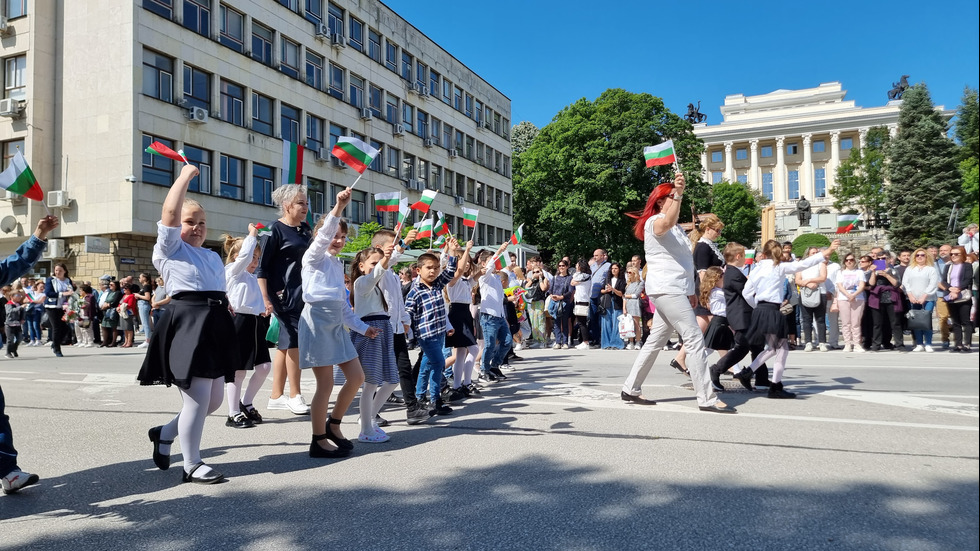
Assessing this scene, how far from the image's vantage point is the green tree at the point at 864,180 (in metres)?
56.8

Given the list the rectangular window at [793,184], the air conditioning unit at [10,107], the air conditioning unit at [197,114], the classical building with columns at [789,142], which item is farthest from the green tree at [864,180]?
the air conditioning unit at [10,107]

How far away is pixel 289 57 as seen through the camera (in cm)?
3497

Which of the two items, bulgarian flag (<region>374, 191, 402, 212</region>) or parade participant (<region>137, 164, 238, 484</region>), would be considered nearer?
parade participant (<region>137, 164, 238, 484</region>)

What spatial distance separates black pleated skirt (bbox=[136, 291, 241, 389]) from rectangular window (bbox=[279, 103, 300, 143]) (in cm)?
3099

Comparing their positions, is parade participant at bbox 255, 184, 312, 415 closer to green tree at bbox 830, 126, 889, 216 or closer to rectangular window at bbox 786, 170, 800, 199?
green tree at bbox 830, 126, 889, 216

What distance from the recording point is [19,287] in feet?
69.3

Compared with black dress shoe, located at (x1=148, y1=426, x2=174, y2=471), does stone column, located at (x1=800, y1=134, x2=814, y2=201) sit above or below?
above

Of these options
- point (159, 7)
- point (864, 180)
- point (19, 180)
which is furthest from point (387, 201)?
point (864, 180)

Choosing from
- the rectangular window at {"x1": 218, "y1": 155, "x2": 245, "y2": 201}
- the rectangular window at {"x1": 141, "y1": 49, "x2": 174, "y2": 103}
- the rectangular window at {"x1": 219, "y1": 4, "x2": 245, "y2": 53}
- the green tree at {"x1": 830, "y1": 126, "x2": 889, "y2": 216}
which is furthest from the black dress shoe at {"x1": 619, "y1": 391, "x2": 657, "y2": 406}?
the green tree at {"x1": 830, "y1": 126, "x2": 889, "y2": 216}

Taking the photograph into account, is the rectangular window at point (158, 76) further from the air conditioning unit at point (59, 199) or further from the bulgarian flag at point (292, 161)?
the bulgarian flag at point (292, 161)

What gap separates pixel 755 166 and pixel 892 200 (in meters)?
58.7

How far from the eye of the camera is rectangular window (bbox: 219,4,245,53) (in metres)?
31.0

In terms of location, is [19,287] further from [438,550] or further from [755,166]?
[755,166]

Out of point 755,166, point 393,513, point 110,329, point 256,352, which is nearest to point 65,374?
point 256,352
